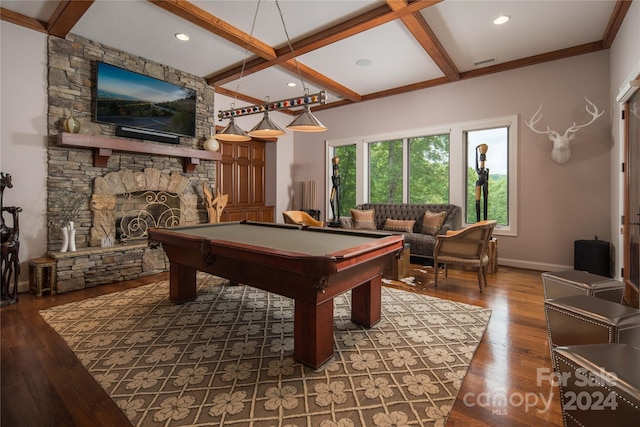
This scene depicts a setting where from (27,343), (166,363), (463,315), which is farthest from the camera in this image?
(463,315)

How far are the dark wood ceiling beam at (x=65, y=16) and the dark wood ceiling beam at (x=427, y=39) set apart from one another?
3148 millimetres

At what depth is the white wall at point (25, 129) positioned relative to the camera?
11.2 ft

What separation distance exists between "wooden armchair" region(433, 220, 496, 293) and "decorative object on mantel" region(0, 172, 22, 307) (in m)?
4.73

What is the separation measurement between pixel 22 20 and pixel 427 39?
4.74 m

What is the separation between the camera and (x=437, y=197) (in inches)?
223

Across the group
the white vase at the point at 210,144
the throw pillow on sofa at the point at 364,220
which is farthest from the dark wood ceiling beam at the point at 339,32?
the throw pillow on sofa at the point at 364,220

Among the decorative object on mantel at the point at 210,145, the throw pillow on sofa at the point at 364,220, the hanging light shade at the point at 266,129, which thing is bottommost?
the throw pillow on sofa at the point at 364,220

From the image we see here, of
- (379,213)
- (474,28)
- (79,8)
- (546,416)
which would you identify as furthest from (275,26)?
(546,416)

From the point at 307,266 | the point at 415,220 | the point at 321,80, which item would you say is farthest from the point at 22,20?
the point at 415,220

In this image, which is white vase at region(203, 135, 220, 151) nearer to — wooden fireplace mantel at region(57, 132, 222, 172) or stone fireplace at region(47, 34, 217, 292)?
wooden fireplace mantel at region(57, 132, 222, 172)

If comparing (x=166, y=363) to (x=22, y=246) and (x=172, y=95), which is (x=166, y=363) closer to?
(x=22, y=246)

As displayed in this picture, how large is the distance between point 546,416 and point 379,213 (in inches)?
175

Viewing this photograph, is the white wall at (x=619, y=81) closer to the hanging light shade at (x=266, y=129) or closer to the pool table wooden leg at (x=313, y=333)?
the hanging light shade at (x=266, y=129)

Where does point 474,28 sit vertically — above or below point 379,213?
above
